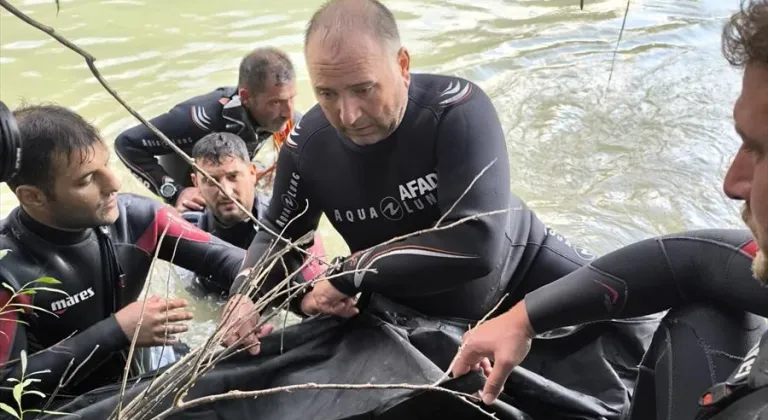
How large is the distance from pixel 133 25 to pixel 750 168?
587cm

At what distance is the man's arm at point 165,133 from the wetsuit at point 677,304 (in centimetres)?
239

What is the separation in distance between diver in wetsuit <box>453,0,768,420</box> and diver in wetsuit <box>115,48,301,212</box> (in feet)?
6.77

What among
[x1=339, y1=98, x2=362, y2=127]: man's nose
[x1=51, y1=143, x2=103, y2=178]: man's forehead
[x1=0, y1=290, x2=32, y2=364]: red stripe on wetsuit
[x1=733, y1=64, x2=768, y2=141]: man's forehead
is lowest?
[x1=0, y1=290, x2=32, y2=364]: red stripe on wetsuit

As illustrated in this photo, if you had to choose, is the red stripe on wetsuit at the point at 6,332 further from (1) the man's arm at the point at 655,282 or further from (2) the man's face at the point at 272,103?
(2) the man's face at the point at 272,103

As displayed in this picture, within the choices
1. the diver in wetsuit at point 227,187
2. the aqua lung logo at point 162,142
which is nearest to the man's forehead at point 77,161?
the diver in wetsuit at point 227,187

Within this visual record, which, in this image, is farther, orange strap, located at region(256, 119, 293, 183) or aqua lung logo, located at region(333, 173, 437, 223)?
orange strap, located at region(256, 119, 293, 183)

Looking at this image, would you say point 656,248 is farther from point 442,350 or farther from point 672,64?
point 672,64

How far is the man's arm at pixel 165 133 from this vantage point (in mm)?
3607

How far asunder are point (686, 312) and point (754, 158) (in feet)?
1.85

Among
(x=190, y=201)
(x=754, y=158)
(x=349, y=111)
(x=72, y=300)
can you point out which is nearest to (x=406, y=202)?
(x=349, y=111)

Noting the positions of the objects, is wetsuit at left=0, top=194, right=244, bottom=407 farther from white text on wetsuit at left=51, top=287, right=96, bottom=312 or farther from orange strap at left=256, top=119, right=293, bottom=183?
orange strap at left=256, top=119, right=293, bottom=183

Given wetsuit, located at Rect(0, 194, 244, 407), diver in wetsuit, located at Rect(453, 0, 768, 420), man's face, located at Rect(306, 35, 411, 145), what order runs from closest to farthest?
diver in wetsuit, located at Rect(453, 0, 768, 420), man's face, located at Rect(306, 35, 411, 145), wetsuit, located at Rect(0, 194, 244, 407)

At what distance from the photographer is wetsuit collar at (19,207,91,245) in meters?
2.06

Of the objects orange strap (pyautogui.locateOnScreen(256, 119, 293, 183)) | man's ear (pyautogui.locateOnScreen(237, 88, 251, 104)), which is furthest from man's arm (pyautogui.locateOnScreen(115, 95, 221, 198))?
orange strap (pyautogui.locateOnScreen(256, 119, 293, 183))
